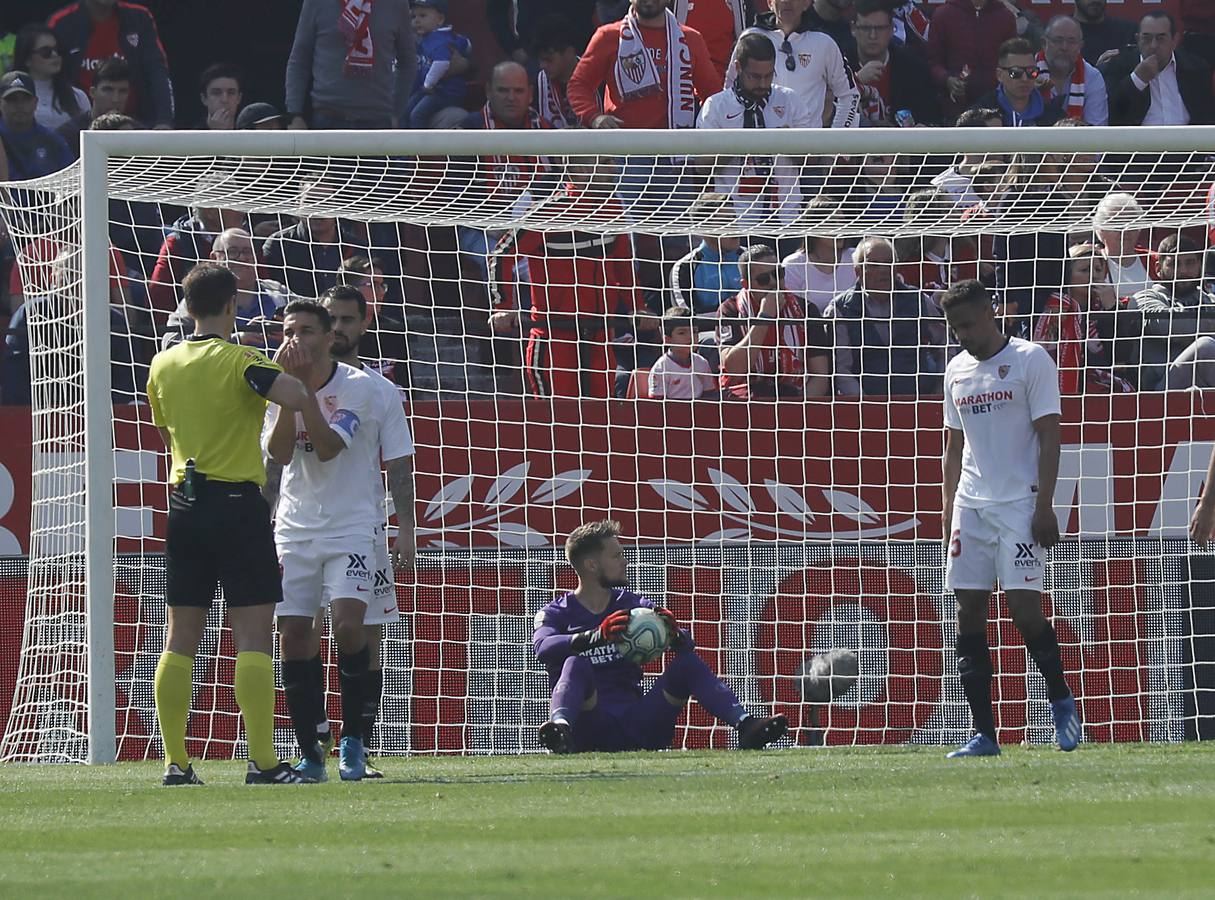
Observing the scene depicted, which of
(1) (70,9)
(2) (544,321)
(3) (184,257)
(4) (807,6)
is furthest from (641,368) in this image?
(1) (70,9)

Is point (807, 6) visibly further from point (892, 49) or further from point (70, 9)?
point (70, 9)

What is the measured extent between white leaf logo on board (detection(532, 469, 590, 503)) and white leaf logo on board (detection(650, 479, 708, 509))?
1.32 feet

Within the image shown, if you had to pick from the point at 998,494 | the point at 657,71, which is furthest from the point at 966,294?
the point at 657,71

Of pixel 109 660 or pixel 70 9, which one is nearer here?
Result: pixel 109 660

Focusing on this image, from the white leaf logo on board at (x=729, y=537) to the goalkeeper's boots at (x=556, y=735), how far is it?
1.95 metres

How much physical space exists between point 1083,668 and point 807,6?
6.01 meters

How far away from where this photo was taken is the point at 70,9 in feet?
48.5

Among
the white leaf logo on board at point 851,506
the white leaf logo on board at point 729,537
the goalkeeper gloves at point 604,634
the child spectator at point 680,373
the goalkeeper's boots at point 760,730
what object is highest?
the child spectator at point 680,373

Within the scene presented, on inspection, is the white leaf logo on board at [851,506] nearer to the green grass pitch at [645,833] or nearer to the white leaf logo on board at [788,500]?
the white leaf logo on board at [788,500]

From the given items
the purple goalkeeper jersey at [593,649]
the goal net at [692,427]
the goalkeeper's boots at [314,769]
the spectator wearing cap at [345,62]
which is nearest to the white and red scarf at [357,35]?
the spectator wearing cap at [345,62]

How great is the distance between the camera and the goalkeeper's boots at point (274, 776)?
7.71 m

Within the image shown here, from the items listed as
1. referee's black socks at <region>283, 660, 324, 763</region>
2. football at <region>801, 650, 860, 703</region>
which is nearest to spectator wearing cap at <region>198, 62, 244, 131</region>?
football at <region>801, 650, 860, 703</region>

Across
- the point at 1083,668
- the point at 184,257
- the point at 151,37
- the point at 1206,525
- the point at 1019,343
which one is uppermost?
the point at 151,37

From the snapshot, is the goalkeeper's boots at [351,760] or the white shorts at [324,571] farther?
the white shorts at [324,571]
